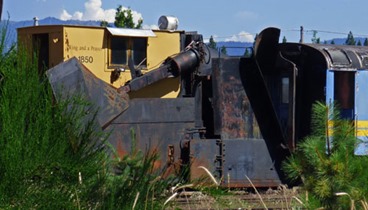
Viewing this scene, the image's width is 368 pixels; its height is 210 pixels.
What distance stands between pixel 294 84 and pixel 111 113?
5.13 meters

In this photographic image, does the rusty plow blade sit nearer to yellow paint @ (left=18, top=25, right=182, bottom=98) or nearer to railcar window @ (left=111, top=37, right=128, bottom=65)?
yellow paint @ (left=18, top=25, right=182, bottom=98)

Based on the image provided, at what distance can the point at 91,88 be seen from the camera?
7.54 m

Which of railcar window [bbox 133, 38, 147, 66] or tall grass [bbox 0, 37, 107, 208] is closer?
tall grass [bbox 0, 37, 107, 208]

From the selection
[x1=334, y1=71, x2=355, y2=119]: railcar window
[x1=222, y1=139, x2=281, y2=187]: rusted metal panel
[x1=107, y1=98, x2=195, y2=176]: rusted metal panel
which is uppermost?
[x1=334, y1=71, x2=355, y2=119]: railcar window

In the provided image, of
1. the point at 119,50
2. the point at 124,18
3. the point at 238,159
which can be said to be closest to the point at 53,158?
the point at 238,159

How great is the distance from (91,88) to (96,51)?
5.95 m

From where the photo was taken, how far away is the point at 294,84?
13.2 m

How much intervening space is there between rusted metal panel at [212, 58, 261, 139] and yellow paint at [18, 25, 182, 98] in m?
0.92

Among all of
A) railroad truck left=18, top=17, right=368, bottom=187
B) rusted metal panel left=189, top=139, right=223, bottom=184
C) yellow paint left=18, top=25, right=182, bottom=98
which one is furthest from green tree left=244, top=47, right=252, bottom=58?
rusted metal panel left=189, top=139, right=223, bottom=184

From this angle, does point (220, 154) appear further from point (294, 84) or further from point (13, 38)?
point (13, 38)

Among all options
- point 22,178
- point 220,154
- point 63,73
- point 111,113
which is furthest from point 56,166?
point 220,154

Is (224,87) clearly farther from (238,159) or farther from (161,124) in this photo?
(161,124)

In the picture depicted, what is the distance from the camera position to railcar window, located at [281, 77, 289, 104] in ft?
44.5

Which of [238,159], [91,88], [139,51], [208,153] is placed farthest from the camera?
[139,51]
